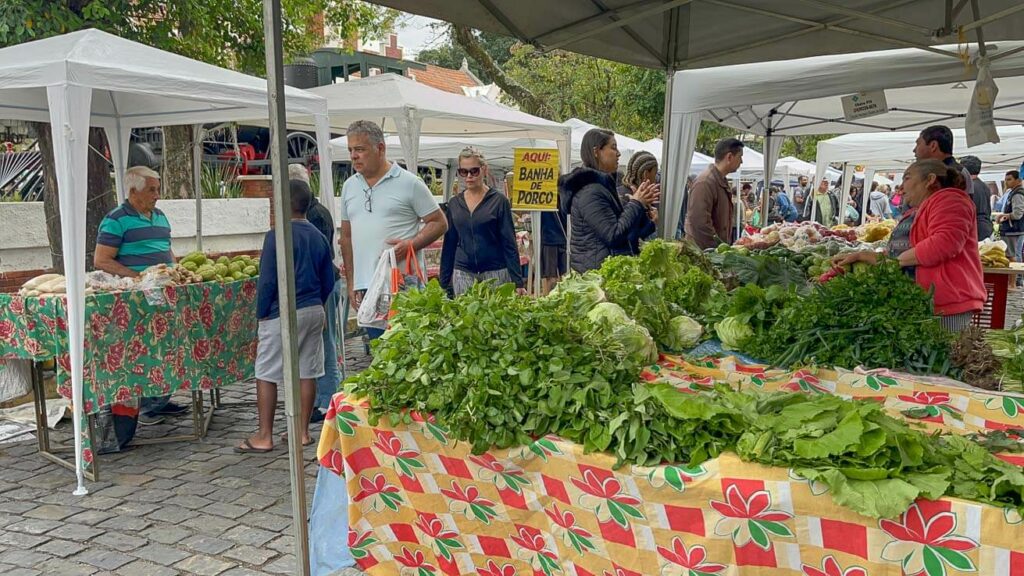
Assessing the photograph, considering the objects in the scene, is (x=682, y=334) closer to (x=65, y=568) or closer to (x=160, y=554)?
(x=160, y=554)

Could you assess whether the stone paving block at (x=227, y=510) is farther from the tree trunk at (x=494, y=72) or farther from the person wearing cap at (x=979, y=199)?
the tree trunk at (x=494, y=72)

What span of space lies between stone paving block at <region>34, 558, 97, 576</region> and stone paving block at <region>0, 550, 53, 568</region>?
51mm

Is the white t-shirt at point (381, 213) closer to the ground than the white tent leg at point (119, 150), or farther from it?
closer to the ground

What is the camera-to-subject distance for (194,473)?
4.83 metres

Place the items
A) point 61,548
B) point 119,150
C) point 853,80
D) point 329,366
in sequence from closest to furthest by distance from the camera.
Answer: point 61,548 < point 329,366 < point 853,80 < point 119,150

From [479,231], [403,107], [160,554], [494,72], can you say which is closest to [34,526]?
[160,554]

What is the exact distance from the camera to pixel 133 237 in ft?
17.8

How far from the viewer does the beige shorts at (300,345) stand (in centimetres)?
497

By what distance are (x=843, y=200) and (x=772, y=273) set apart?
14.4m

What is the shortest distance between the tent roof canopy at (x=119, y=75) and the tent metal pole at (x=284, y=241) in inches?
92.4

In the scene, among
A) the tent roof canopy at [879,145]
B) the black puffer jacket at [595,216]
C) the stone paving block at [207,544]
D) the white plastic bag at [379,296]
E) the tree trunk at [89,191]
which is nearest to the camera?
the stone paving block at [207,544]

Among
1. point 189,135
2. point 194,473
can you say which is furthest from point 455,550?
point 189,135

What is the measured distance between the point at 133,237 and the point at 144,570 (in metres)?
2.71

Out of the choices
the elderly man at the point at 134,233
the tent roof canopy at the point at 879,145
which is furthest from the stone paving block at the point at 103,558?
the tent roof canopy at the point at 879,145
